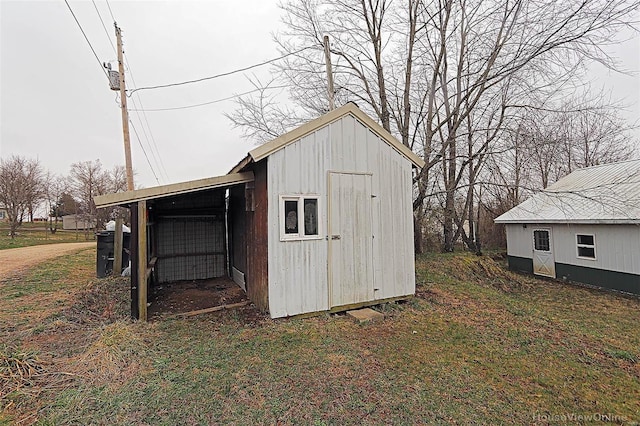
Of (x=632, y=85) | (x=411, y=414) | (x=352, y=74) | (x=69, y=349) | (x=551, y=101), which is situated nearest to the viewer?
(x=411, y=414)

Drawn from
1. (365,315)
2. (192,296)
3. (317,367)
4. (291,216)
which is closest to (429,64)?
(291,216)

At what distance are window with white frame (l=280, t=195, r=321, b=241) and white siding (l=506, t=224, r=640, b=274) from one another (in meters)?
8.94

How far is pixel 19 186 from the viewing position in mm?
20688

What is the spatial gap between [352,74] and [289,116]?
8.81 feet

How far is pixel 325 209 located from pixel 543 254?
9.81 metres

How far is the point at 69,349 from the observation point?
4016mm

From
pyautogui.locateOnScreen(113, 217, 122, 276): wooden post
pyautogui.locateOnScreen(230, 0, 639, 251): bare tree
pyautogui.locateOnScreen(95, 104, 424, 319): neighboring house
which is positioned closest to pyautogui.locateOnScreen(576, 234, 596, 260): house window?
pyautogui.locateOnScreen(230, 0, 639, 251): bare tree

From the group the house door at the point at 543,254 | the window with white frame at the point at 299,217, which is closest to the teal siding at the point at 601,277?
the house door at the point at 543,254

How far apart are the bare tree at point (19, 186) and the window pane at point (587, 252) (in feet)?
98.4

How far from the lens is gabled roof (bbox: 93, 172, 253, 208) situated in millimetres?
4871

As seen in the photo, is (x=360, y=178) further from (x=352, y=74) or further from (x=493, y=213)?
(x=493, y=213)

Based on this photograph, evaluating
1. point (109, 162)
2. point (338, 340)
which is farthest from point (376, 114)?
point (109, 162)

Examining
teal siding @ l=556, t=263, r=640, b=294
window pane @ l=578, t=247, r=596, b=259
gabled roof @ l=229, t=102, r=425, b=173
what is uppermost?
gabled roof @ l=229, t=102, r=425, b=173

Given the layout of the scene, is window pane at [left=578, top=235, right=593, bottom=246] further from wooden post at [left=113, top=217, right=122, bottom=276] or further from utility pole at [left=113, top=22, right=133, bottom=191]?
utility pole at [left=113, top=22, right=133, bottom=191]
